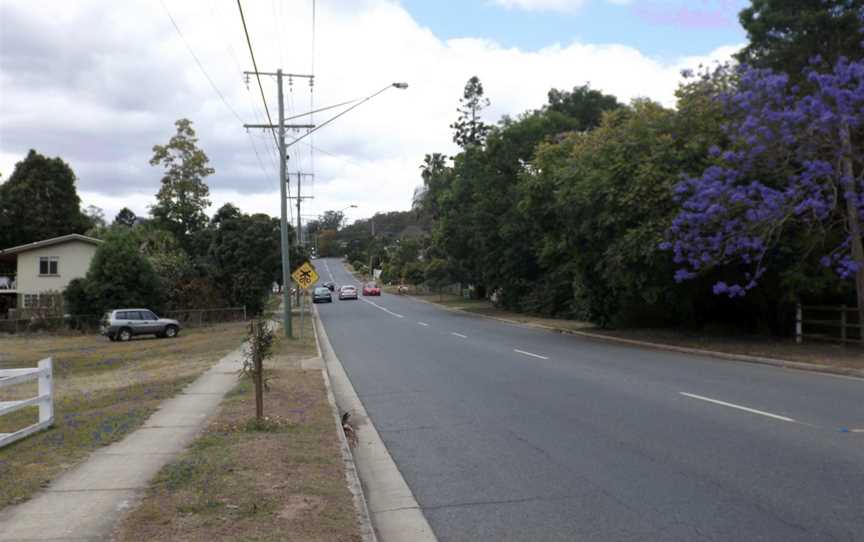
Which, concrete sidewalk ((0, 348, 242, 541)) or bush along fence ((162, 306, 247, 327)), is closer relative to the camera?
concrete sidewalk ((0, 348, 242, 541))

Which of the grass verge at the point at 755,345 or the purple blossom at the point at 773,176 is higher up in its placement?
the purple blossom at the point at 773,176

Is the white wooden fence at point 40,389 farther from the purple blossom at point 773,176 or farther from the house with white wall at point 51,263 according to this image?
the house with white wall at point 51,263

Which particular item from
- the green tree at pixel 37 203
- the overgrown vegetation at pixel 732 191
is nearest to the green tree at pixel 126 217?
the green tree at pixel 37 203

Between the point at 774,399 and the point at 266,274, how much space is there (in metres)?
37.6

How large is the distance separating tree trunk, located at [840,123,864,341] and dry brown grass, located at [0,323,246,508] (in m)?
16.0

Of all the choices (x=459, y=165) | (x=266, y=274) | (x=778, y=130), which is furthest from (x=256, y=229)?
(x=778, y=130)

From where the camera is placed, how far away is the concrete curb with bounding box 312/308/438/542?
6070 millimetres

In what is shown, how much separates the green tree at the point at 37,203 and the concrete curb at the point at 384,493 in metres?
62.9

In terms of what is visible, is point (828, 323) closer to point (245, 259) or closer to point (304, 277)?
point (304, 277)

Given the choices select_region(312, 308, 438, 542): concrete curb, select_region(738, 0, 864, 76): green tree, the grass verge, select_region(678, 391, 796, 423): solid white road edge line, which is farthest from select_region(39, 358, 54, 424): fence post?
select_region(738, 0, 864, 76): green tree

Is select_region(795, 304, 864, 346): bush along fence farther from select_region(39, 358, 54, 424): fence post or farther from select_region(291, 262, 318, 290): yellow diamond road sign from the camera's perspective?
select_region(39, 358, 54, 424): fence post

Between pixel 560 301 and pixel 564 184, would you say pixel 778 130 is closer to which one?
pixel 564 184

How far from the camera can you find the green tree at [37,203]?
6494 centimetres

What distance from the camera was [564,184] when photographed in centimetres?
2730
